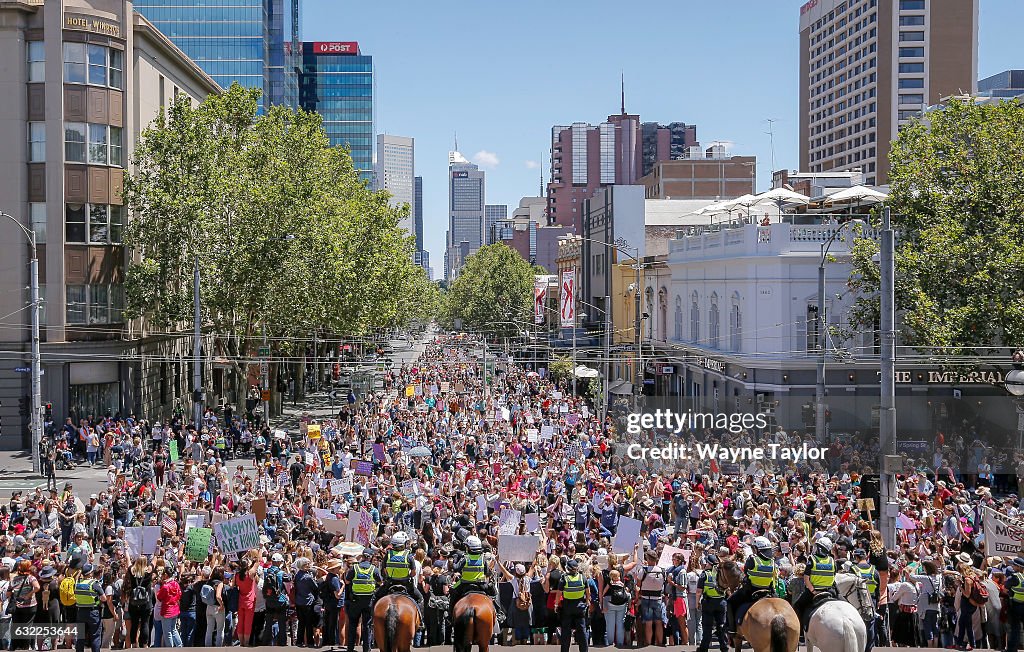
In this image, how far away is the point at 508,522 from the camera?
65.1ft

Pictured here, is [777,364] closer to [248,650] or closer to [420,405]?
[420,405]

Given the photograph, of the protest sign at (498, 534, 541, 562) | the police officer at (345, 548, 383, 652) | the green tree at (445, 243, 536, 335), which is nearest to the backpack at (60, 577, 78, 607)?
the police officer at (345, 548, 383, 652)

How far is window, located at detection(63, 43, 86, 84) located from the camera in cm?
4331

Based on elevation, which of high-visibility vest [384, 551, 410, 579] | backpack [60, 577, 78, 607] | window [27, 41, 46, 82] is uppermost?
window [27, 41, 46, 82]

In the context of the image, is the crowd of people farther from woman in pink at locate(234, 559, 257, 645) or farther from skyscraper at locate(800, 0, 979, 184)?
skyscraper at locate(800, 0, 979, 184)

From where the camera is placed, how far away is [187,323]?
52.1 meters

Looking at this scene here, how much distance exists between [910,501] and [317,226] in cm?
3000

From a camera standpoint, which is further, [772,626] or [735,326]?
[735,326]

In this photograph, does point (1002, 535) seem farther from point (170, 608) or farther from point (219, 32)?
point (219, 32)

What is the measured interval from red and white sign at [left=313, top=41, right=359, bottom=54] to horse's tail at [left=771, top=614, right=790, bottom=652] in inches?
6858

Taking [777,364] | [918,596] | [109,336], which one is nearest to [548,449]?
[777,364]

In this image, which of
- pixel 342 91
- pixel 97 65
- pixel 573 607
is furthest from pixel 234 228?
pixel 342 91

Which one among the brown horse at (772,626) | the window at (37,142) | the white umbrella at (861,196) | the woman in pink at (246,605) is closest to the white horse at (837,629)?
the brown horse at (772,626)

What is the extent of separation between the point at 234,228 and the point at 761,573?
34.9 metres
